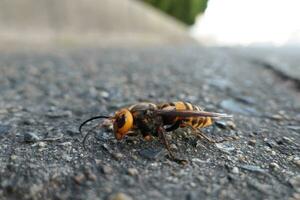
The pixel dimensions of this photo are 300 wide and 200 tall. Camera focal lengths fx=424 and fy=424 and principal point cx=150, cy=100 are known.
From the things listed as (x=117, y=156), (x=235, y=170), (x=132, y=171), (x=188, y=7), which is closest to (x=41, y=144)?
(x=117, y=156)

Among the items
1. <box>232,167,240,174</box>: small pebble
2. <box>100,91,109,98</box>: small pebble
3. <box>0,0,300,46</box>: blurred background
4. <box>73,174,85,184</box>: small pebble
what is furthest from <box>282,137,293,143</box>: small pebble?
<box>0,0,300,46</box>: blurred background

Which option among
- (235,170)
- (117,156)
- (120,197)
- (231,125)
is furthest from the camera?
(231,125)

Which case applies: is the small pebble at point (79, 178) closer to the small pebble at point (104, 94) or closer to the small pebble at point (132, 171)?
the small pebble at point (132, 171)

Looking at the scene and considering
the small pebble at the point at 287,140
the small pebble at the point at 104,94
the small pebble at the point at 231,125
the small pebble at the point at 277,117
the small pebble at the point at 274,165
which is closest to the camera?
the small pebble at the point at 274,165

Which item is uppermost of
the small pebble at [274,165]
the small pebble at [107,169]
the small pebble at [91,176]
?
the small pebble at [274,165]

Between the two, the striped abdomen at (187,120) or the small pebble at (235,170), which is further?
the striped abdomen at (187,120)

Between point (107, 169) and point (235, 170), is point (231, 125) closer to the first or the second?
point (235, 170)

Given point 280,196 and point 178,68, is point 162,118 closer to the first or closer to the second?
point 280,196

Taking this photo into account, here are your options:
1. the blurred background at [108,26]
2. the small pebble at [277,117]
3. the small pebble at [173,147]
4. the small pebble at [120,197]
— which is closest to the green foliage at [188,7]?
the blurred background at [108,26]
